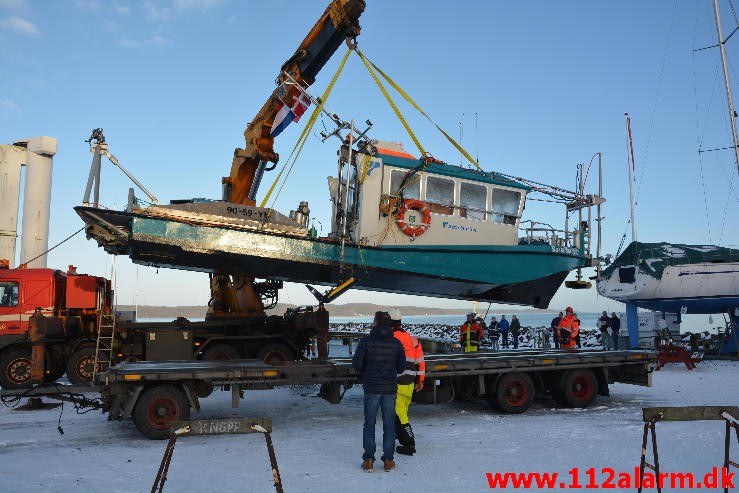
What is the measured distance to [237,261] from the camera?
10898 millimetres

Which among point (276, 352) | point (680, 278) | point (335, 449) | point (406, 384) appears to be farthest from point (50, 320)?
point (680, 278)

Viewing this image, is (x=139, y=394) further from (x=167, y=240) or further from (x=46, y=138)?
(x=46, y=138)

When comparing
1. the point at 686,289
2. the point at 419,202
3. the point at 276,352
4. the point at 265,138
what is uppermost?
the point at 265,138

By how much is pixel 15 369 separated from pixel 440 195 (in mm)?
9428

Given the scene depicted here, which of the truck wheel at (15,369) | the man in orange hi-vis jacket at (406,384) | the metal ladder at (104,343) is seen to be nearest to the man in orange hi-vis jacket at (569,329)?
the man in orange hi-vis jacket at (406,384)

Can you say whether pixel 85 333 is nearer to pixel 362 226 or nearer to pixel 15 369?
pixel 15 369

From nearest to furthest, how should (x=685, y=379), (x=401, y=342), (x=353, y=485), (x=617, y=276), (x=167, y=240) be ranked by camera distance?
(x=353, y=485), (x=401, y=342), (x=167, y=240), (x=685, y=379), (x=617, y=276)

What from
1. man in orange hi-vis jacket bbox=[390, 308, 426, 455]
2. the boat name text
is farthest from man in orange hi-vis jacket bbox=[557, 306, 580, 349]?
man in orange hi-vis jacket bbox=[390, 308, 426, 455]

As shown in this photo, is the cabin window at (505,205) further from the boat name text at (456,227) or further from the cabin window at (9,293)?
the cabin window at (9,293)

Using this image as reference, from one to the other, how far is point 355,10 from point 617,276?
16936 mm

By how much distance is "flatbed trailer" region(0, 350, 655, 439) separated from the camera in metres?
7.76

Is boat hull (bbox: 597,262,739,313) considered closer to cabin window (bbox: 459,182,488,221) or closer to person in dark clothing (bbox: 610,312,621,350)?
person in dark clothing (bbox: 610,312,621,350)

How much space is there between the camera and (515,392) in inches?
394

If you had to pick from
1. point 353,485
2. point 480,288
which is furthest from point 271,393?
point 353,485
